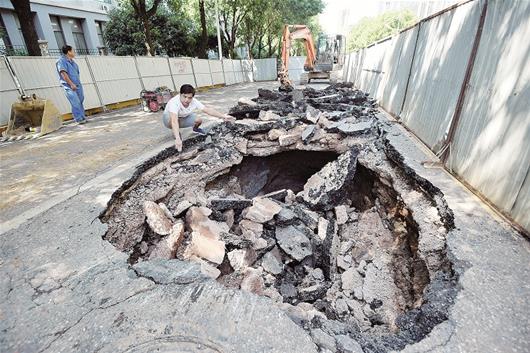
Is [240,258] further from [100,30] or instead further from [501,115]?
[100,30]

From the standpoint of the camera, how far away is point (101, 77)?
870 cm

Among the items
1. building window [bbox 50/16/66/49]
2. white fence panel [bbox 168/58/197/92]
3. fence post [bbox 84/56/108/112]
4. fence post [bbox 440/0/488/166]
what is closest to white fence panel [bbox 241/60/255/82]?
white fence panel [bbox 168/58/197/92]

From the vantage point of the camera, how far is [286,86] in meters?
10.9

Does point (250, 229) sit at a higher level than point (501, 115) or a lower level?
lower

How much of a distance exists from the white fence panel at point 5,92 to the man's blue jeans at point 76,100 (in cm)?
111

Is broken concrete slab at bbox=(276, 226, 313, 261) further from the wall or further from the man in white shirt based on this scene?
the wall

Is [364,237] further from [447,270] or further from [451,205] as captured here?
[447,270]

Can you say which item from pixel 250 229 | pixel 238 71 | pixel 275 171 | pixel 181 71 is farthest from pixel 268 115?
pixel 238 71

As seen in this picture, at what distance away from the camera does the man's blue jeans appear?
21.9 feet

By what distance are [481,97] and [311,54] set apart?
40.8ft

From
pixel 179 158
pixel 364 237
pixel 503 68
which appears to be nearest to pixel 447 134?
pixel 503 68

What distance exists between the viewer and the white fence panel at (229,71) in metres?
18.6

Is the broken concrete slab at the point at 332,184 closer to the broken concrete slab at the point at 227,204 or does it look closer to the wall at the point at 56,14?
the broken concrete slab at the point at 227,204

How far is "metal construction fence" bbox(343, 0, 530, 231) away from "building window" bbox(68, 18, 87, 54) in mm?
21572
